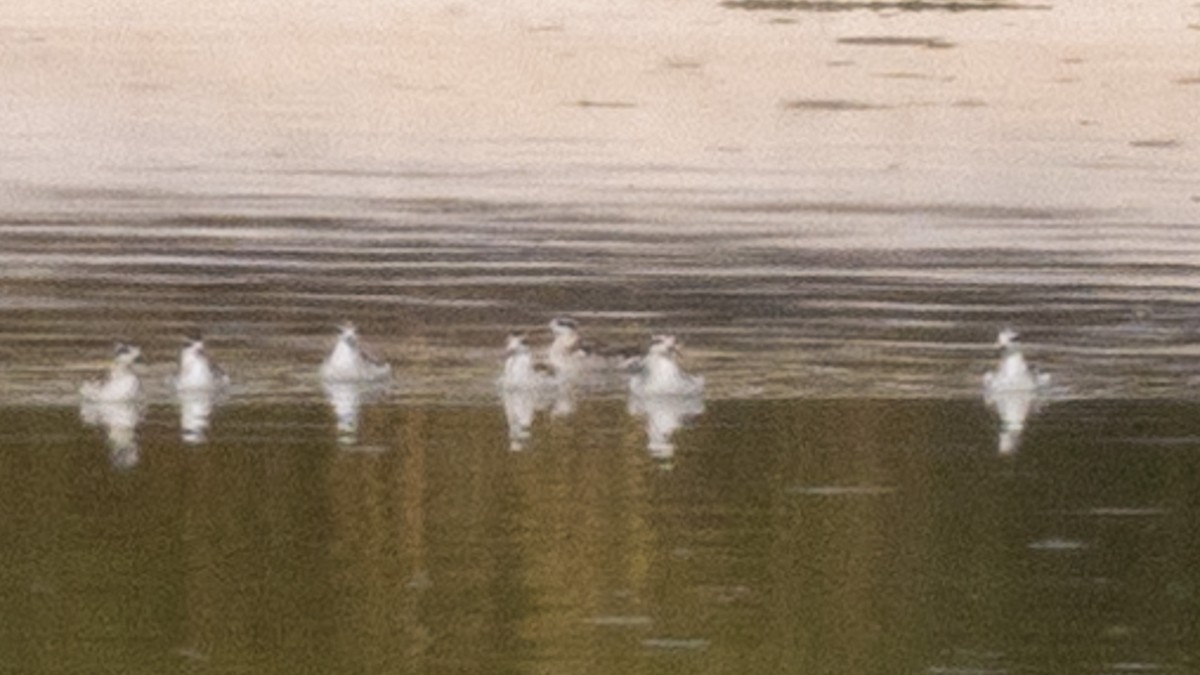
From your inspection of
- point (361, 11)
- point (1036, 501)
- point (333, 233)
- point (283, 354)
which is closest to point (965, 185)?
point (333, 233)

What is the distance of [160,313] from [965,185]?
15.6 metres

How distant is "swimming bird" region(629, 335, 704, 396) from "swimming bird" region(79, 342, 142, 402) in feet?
11.0

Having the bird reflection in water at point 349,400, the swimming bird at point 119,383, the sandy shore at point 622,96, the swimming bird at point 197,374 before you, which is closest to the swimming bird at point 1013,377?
the bird reflection in water at point 349,400

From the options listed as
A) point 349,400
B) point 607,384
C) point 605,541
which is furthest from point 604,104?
point 605,541

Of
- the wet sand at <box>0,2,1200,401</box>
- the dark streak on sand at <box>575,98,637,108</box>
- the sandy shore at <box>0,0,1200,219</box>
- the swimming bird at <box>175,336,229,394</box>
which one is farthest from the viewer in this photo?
the dark streak on sand at <box>575,98,637,108</box>

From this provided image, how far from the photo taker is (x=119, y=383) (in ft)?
87.9

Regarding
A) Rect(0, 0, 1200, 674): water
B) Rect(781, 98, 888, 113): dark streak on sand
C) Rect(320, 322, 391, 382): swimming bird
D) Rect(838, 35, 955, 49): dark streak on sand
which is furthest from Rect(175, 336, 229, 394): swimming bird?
Rect(838, 35, 955, 49): dark streak on sand

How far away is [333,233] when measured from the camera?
39812mm

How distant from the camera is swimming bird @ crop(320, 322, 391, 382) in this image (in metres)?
27.5

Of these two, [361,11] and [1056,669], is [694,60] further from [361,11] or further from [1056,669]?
[1056,669]

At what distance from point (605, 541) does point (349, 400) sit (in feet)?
17.2

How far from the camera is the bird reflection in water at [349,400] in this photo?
25.8 metres

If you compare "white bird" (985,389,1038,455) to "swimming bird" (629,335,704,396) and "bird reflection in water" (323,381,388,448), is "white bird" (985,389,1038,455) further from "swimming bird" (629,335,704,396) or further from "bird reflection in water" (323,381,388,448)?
"bird reflection in water" (323,381,388,448)

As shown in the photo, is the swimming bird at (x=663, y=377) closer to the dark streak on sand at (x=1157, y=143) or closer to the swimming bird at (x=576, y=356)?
the swimming bird at (x=576, y=356)
